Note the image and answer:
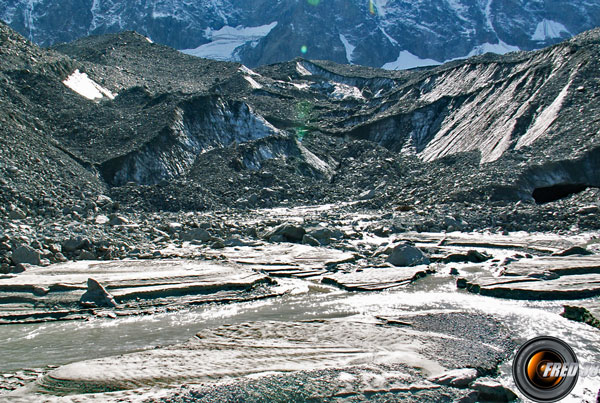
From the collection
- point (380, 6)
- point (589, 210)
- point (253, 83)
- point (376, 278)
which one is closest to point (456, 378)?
point (376, 278)

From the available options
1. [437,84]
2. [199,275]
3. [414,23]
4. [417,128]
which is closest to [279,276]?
[199,275]

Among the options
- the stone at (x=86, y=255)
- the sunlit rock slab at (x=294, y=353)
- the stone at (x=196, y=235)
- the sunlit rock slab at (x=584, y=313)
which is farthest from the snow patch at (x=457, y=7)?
the sunlit rock slab at (x=294, y=353)

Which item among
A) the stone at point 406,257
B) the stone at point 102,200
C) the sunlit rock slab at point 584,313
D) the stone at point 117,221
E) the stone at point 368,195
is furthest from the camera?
the stone at point 368,195

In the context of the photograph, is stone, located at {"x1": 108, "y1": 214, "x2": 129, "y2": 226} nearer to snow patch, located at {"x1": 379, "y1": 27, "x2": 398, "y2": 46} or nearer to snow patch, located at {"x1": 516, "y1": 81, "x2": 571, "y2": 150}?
snow patch, located at {"x1": 516, "y1": 81, "x2": 571, "y2": 150}

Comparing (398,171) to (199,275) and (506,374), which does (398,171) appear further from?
(506,374)

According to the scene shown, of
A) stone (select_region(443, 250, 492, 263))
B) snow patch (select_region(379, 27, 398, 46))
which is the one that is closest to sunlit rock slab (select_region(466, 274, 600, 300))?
stone (select_region(443, 250, 492, 263))

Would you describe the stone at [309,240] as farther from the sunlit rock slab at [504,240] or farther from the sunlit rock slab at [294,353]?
the sunlit rock slab at [294,353]
